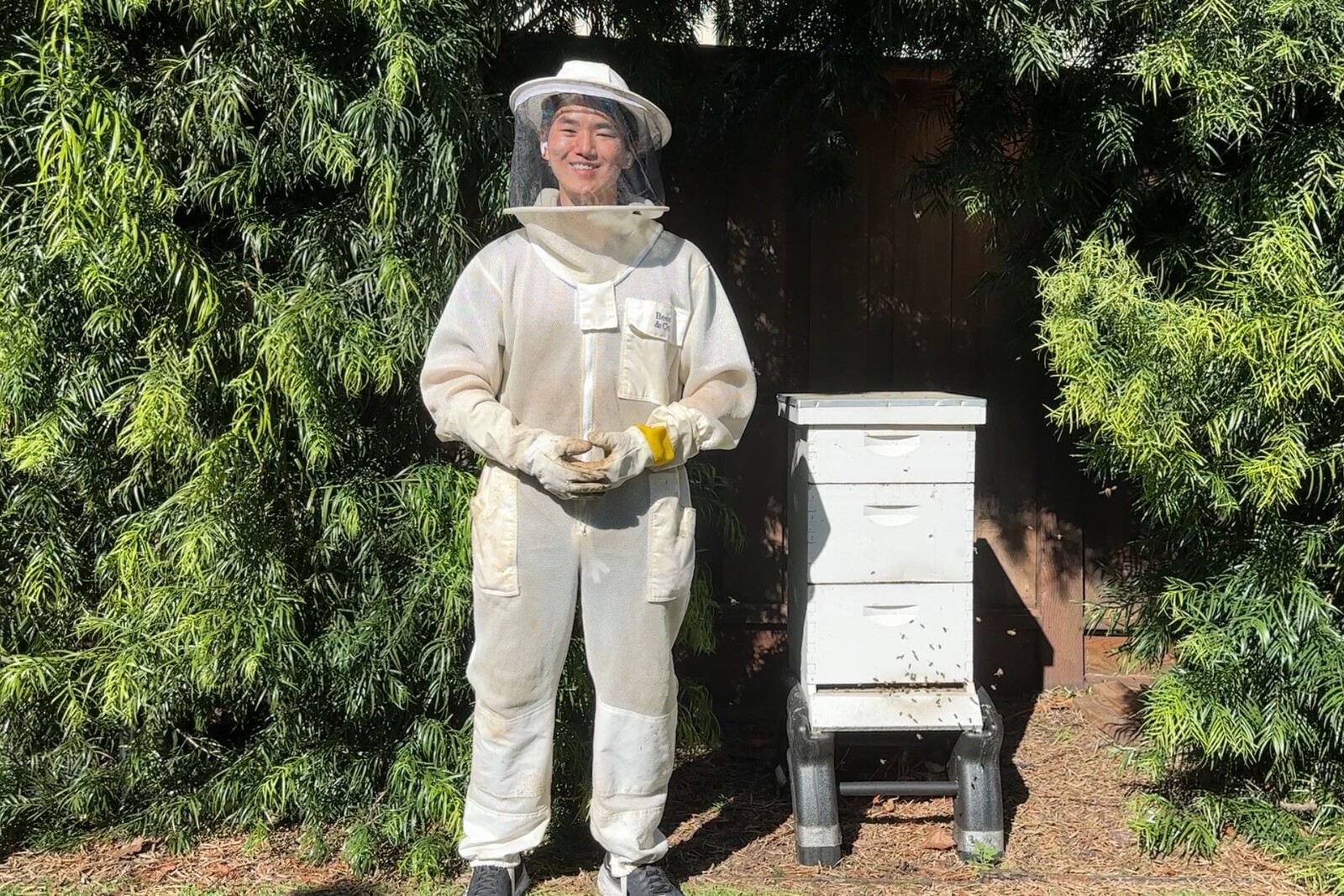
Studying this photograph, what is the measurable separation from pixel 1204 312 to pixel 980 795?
4.44ft

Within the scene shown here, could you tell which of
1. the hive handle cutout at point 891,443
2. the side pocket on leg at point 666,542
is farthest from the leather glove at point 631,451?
the hive handle cutout at point 891,443

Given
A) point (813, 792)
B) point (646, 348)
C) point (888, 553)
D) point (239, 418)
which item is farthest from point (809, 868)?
point (239, 418)

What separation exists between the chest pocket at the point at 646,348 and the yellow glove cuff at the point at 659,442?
0.11m

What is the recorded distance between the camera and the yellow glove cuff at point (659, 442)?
252cm

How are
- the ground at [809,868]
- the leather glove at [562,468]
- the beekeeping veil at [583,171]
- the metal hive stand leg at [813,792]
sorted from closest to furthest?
1. the leather glove at [562,468]
2. the beekeeping veil at [583,171]
3. the ground at [809,868]
4. the metal hive stand leg at [813,792]

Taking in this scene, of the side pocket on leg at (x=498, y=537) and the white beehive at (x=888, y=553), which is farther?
the white beehive at (x=888, y=553)

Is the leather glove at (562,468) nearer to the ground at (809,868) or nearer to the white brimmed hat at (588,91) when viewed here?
the white brimmed hat at (588,91)

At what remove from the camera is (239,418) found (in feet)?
9.22

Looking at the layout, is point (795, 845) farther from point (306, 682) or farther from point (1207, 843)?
point (306, 682)

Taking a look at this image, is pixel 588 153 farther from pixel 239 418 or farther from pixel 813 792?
pixel 813 792

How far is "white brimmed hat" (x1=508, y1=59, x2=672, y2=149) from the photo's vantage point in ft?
8.24

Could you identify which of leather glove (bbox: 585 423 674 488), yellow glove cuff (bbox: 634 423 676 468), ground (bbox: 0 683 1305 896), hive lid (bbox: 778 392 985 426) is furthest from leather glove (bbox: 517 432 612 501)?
ground (bbox: 0 683 1305 896)

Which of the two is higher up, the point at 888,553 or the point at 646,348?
the point at 646,348

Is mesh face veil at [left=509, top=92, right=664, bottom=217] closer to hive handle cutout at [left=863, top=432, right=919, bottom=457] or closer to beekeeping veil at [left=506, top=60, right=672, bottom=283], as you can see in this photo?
beekeeping veil at [left=506, top=60, right=672, bottom=283]
